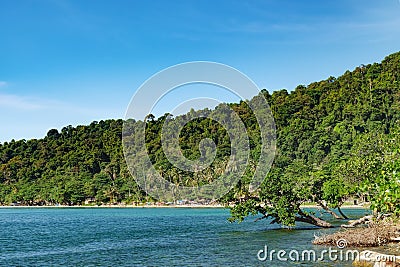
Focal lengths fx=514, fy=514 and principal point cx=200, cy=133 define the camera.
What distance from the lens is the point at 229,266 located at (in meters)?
20.7

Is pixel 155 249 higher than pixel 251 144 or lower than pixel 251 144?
lower

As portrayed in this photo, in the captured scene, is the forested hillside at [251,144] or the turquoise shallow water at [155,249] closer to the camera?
the turquoise shallow water at [155,249]

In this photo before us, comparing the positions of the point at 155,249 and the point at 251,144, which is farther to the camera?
the point at 251,144

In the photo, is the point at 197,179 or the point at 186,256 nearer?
the point at 186,256

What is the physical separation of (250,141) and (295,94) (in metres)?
27.2

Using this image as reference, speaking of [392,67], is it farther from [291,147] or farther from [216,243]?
[216,243]

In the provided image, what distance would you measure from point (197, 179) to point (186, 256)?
250ft

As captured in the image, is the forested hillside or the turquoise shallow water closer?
the turquoise shallow water

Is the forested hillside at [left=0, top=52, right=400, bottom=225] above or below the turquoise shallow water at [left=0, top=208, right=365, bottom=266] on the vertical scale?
above

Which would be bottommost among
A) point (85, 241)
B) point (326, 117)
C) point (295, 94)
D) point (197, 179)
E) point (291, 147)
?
point (85, 241)

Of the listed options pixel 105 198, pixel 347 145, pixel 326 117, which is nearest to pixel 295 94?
pixel 326 117

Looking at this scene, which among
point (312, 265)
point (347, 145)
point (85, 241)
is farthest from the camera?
point (347, 145)

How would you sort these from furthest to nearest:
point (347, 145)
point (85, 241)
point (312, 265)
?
1. point (347, 145)
2. point (85, 241)
3. point (312, 265)

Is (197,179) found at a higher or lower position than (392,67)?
lower
